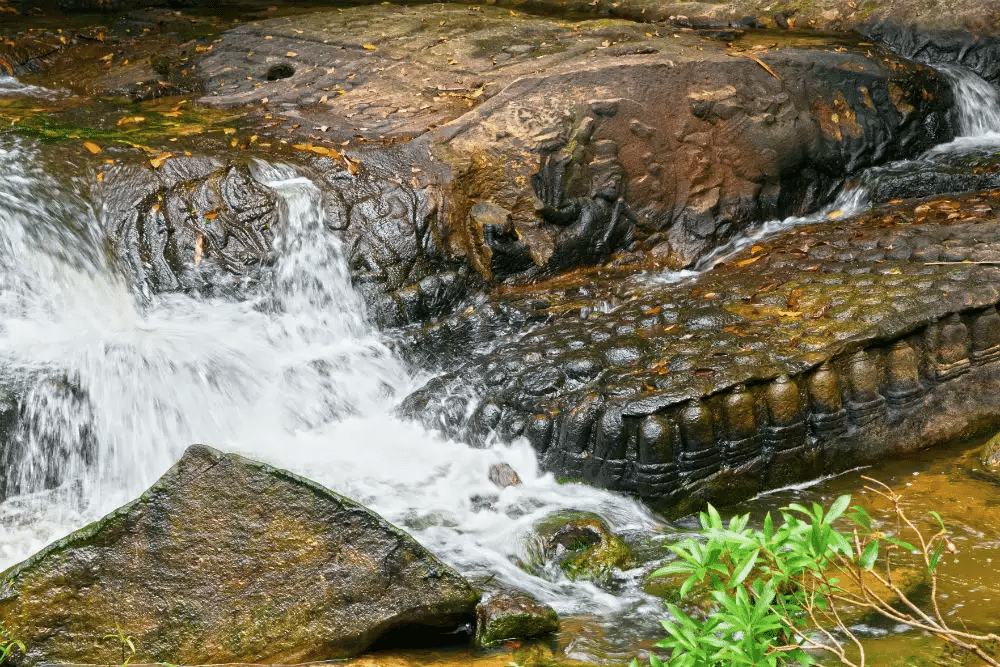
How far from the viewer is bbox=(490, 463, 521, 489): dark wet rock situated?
4793 millimetres

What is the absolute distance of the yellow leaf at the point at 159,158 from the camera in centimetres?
598

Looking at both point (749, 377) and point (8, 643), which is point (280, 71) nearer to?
point (749, 377)

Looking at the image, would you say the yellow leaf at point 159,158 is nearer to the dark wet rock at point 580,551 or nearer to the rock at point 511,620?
the dark wet rock at point 580,551

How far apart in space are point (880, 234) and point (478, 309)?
2.62 metres

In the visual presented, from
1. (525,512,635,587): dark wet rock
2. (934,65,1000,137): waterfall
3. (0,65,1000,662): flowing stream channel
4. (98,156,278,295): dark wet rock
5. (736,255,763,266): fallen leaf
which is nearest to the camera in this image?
(525,512,635,587): dark wet rock

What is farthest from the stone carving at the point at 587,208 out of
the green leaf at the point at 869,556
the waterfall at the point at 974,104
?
the green leaf at the point at 869,556

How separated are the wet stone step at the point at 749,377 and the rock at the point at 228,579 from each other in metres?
1.49

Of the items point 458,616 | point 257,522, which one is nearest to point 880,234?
point 458,616

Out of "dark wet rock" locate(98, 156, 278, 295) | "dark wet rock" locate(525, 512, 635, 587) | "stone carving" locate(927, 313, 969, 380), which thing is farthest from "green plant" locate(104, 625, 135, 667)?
"stone carving" locate(927, 313, 969, 380)

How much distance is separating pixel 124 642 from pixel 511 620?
4.45ft

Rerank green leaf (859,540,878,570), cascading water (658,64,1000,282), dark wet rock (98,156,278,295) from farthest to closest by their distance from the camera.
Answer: cascading water (658,64,1000,282) → dark wet rock (98,156,278,295) → green leaf (859,540,878,570)

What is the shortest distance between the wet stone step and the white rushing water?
23cm

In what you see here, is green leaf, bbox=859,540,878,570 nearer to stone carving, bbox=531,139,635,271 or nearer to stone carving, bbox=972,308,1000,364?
stone carving, bbox=972,308,1000,364

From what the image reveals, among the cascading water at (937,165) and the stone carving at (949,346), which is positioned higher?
the cascading water at (937,165)
